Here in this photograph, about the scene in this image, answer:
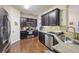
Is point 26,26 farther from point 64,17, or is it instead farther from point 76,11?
point 76,11

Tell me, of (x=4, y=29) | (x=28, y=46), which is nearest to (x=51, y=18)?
(x=28, y=46)

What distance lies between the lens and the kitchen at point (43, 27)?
156 cm

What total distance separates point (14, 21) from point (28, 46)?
44cm

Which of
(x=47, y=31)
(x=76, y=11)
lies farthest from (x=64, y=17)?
(x=47, y=31)

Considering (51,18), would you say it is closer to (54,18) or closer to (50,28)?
(54,18)

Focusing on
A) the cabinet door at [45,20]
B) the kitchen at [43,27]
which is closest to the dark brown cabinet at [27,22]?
the kitchen at [43,27]

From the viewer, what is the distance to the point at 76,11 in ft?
5.13

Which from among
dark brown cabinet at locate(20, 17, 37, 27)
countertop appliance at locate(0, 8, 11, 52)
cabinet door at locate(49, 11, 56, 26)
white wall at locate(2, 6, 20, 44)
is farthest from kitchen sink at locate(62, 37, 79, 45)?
countertop appliance at locate(0, 8, 11, 52)

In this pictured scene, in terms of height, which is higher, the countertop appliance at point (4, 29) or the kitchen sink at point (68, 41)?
the countertop appliance at point (4, 29)

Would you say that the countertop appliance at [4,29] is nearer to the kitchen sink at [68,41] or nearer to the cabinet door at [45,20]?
the cabinet door at [45,20]

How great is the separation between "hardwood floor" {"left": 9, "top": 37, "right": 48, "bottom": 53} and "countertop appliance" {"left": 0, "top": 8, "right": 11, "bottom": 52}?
0.42ft

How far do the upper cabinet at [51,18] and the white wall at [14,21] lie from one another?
0.41m

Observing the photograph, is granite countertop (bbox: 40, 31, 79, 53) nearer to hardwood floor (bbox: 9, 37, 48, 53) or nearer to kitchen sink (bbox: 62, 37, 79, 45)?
kitchen sink (bbox: 62, 37, 79, 45)
